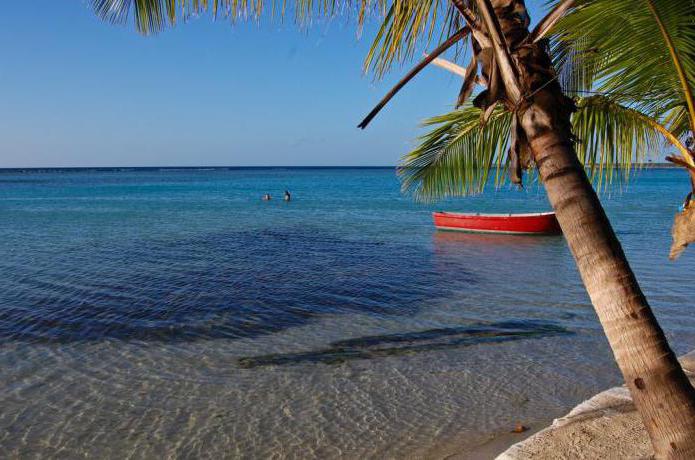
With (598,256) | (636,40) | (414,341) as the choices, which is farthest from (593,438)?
(414,341)

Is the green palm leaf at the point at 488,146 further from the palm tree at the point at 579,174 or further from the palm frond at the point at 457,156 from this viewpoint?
the palm tree at the point at 579,174

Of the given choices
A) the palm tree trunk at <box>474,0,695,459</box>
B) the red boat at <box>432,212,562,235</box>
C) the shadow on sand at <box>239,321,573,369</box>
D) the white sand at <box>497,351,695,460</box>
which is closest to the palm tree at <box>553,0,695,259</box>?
the palm tree trunk at <box>474,0,695,459</box>

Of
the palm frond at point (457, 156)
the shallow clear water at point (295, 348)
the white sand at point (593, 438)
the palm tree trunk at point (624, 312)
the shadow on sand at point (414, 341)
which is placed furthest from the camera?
the shadow on sand at point (414, 341)

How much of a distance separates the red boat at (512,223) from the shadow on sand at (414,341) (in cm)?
1354

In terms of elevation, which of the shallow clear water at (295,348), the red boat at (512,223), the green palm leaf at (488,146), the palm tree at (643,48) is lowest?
the shallow clear water at (295,348)

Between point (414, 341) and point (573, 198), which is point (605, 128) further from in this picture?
point (414, 341)

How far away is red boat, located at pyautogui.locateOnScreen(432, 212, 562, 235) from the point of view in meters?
23.1

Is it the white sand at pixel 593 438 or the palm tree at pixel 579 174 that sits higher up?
the palm tree at pixel 579 174

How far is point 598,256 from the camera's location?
2.66 metres

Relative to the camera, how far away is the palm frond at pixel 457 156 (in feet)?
15.9

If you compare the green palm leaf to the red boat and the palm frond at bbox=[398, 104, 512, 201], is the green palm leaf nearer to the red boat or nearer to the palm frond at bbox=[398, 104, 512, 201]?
the palm frond at bbox=[398, 104, 512, 201]

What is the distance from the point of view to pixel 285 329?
9.89 m

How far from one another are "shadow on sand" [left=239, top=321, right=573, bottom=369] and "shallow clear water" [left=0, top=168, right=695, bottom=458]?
0.05m

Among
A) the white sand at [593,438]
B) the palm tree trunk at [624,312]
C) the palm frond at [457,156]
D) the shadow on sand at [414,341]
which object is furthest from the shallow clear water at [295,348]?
the palm tree trunk at [624,312]
